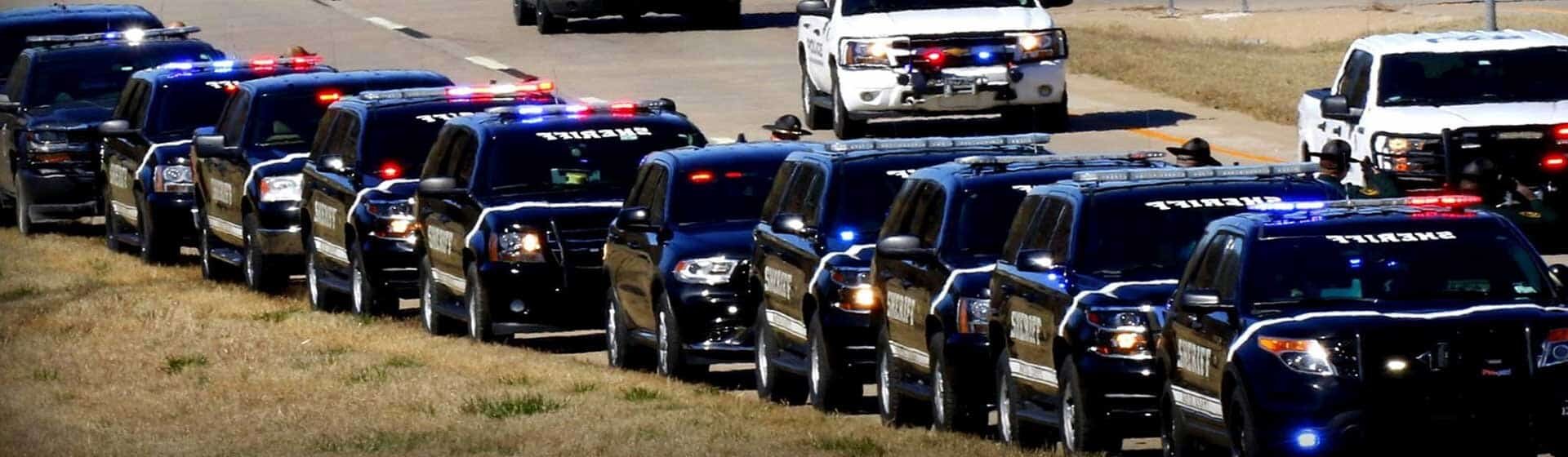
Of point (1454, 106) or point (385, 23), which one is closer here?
point (1454, 106)

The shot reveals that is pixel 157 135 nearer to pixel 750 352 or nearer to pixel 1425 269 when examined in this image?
pixel 750 352

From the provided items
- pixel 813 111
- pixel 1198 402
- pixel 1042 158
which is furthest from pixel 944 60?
pixel 1198 402

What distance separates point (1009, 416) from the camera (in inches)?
607

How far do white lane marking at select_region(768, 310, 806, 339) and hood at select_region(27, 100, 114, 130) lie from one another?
1451cm

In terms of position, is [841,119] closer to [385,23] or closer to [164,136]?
[164,136]

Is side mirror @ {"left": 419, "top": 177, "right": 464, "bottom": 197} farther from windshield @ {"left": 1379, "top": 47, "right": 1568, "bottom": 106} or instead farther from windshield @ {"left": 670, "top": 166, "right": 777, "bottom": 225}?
windshield @ {"left": 1379, "top": 47, "right": 1568, "bottom": 106}

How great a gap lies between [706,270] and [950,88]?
1308 centimetres

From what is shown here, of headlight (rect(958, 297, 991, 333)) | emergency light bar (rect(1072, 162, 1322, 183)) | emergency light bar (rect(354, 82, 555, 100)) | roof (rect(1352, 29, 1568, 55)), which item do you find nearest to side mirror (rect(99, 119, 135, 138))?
emergency light bar (rect(354, 82, 555, 100))

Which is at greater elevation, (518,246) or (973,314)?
(973,314)

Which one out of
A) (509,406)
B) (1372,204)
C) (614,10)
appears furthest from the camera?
(614,10)

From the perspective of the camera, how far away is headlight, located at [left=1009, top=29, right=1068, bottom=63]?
32.1 meters

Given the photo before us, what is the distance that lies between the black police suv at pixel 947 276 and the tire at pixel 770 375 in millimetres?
1090

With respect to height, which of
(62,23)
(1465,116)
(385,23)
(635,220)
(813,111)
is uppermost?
(635,220)

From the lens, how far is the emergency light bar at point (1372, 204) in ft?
44.7
